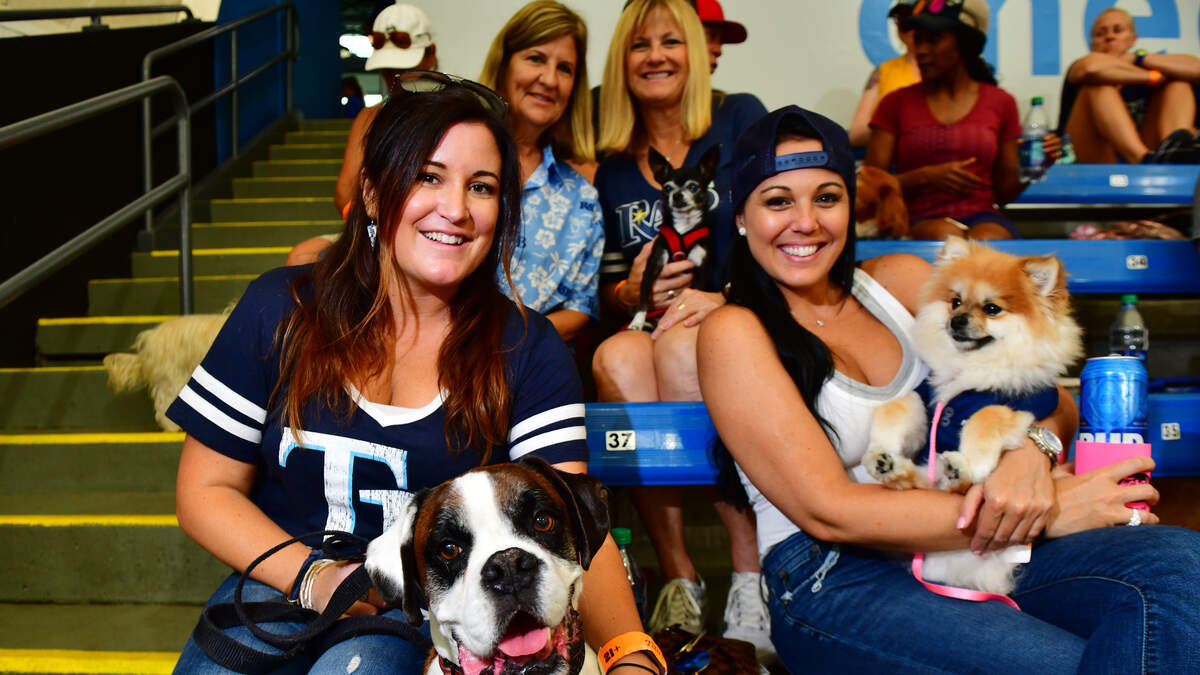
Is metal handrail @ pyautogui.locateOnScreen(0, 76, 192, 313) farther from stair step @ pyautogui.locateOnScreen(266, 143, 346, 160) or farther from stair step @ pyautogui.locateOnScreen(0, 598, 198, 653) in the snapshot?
stair step @ pyautogui.locateOnScreen(266, 143, 346, 160)

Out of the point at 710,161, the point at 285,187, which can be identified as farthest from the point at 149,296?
the point at 710,161

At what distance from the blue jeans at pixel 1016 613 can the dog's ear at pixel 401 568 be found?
0.82 meters

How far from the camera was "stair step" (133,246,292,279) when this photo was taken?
13.6 feet

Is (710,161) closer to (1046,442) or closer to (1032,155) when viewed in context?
(1046,442)

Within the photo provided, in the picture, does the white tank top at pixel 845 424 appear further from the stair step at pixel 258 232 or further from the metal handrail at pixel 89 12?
the metal handrail at pixel 89 12

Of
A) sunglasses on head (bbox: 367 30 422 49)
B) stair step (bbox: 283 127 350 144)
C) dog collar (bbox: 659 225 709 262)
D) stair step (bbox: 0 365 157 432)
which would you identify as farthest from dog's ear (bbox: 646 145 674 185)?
stair step (bbox: 283 127 350 144)

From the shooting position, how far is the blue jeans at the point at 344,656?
3.90ft

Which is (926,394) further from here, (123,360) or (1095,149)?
(1095,149)

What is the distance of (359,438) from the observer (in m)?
1.37

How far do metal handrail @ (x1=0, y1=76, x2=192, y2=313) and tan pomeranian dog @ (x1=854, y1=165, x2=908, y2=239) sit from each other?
2.88 meters

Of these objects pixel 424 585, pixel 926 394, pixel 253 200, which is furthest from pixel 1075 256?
pixel 253 200

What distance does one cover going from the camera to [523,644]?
106 centimetres

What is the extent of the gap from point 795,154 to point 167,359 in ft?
7.57

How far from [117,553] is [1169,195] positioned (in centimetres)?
500
